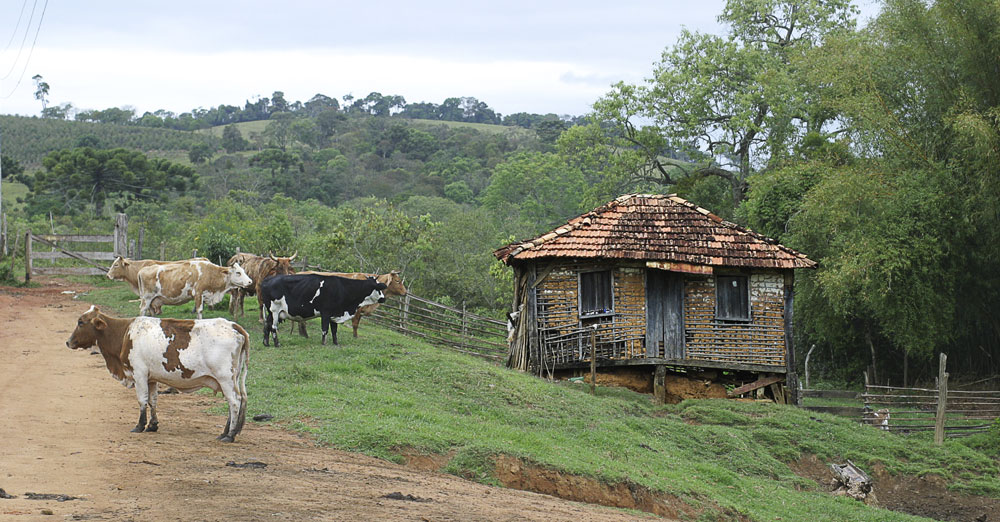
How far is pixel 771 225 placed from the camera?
30484 millimetres

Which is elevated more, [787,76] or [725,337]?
[787,76]

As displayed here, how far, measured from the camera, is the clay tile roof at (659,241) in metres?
21.3

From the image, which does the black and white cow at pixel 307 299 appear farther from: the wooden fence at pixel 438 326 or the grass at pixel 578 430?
the wooden fence at pixel 438 326

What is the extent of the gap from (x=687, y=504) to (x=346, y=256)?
960 inches

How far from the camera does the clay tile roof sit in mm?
21328

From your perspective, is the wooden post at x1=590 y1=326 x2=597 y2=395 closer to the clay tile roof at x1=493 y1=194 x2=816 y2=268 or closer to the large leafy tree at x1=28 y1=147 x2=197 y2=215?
the clay tile roof at x1=493 y1=194 x2=816 y2=268

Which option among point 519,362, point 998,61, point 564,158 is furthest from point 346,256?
point 998,61

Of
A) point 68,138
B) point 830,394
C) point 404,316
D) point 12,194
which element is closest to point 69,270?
point 404,316

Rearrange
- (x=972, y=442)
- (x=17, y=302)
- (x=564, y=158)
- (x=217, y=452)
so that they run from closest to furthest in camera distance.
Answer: (x=217, y=452) → (x=972, y=442) → (x=17, y=302) → (x=564, y=158)

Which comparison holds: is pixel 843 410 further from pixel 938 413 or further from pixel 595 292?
pixel 595 292

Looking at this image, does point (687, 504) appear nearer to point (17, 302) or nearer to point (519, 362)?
point (519, 362)

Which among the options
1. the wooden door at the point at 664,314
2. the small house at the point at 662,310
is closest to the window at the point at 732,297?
the small house at the point at 662,310

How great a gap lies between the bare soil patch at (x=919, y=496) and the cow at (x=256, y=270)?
11.9 meters

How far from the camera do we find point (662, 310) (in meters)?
21.9
